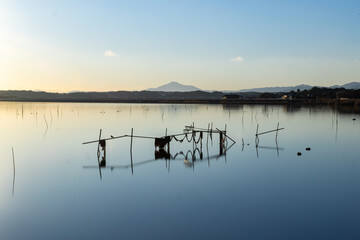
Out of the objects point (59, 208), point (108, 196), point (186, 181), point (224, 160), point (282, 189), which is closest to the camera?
point (59, 208)

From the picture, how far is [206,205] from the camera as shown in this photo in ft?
51.8

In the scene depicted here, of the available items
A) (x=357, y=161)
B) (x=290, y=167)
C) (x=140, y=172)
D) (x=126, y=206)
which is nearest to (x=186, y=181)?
(x=140, y=172)

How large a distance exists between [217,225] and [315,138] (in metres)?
31.5

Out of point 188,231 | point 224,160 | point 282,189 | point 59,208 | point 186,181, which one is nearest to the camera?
point 188,231

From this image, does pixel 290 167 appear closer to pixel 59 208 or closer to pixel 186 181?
pixel 186 181

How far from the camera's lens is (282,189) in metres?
18.6

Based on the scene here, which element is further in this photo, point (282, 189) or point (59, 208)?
point (282, 189)

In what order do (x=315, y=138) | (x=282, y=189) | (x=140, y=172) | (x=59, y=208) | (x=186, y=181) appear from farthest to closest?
(x=315, y=138), (x=140, y=172), (x=186, y=181), (x=282, y=189), (x=59, y=208)

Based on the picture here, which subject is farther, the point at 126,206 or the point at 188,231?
the point at 126,206

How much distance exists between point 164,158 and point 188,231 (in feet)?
46.9

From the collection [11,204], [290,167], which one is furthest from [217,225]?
[290,167]

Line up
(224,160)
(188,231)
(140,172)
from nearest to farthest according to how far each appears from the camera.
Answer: (188,231) < (140,172) < (224,160)

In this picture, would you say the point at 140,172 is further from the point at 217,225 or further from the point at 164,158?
the point at 217,225

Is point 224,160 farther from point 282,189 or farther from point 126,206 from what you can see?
point 126,206
